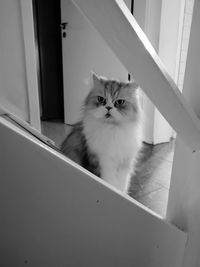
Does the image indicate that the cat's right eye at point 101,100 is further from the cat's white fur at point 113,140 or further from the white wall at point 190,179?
the white wall at point 190,179

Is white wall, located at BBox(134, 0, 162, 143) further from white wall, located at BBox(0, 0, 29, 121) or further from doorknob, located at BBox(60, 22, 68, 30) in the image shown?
white wall, located at BBox(0, 0, 29, 121)

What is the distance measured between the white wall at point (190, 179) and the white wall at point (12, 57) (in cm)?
122

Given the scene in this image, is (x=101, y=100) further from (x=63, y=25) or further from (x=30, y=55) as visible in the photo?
(x=63, y=25)

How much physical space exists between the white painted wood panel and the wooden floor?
2.45 ft

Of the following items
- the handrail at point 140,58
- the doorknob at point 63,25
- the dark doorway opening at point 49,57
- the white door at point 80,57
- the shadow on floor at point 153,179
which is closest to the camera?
the handrail at point 140,58

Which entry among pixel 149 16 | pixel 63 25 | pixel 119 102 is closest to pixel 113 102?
pixel 119 102

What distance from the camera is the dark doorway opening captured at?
2.75 m

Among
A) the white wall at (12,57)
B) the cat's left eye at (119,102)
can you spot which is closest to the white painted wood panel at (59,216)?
the cat's left eye at (119,102)

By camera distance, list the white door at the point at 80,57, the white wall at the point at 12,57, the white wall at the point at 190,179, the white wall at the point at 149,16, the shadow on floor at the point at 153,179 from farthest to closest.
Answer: the white door at the point at 80,57 < the white wall at the point at 149,16 < the white wall at the point at 12,57 < the shadow on floor at the point at 153,179 < the white wall at the point at 190,179

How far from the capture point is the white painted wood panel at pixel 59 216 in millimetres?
314

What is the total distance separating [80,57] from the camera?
2.65 m

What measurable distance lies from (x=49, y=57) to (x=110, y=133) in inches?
84.5

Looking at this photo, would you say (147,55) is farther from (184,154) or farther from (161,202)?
(161,202)

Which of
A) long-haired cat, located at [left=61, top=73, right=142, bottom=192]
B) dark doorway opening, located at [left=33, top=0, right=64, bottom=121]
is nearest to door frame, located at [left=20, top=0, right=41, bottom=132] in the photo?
long-haired cat, located at [left=61, top=73, right=142, bottom=192]
